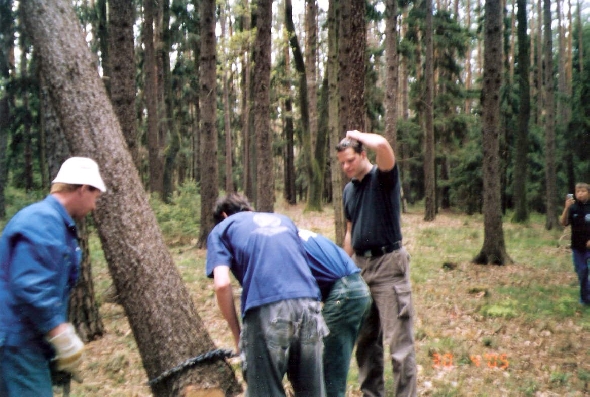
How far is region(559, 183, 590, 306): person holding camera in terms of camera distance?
816 centimetres

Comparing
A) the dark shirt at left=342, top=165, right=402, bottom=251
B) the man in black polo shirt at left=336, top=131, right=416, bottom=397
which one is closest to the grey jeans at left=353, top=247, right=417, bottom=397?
the man in black polo shirt at left=336, top=131, right=416, bottom=397

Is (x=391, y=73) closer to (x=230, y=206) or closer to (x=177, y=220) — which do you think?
(x=177, y=220)

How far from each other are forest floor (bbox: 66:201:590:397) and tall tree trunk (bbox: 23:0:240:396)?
1715 millimetres

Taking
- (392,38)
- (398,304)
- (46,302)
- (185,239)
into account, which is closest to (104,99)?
(46,302)

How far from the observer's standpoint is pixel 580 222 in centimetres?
814

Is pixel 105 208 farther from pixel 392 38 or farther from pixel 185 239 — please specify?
pixel 392 38

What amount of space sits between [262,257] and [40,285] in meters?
1.23

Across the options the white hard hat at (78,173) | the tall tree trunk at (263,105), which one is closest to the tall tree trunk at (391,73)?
the tall tree trunk at (263,105)

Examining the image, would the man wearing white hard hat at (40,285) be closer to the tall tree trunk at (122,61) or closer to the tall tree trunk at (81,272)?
the tall tree trunk at (81,272)

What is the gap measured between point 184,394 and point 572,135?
19459 mm

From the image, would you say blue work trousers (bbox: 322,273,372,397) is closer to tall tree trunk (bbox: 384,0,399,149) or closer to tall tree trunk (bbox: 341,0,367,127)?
tall tree trunk (bbox: 341,0,367,127)

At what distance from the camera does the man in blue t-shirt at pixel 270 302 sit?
118 inches

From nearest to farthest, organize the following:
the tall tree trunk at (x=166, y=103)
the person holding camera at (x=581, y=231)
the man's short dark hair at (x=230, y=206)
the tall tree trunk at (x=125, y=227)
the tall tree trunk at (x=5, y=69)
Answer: the man's short dark hair at (x=230, y=206), the tall tree trunk at (x=125, y=227), the person holding camera at (x=581, y=231), the tall tree trunk at (x=5, y=69), the tall tree trunk at (x=166, y=103)

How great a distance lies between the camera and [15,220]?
111 inches
